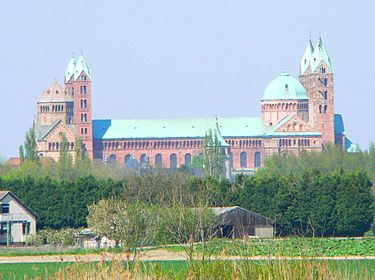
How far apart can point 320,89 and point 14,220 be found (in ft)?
374

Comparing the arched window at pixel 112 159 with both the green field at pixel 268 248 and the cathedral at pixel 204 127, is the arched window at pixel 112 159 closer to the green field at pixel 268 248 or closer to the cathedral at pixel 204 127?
the cathedral at pixel 204 127

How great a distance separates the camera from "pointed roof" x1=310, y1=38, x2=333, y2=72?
171000mm

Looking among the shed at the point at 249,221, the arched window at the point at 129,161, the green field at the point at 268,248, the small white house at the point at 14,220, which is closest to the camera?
the green field at the point at 268,248

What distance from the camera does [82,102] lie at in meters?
171

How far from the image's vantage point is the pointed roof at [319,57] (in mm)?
171000

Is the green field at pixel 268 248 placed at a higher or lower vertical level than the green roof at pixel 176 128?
→ lower

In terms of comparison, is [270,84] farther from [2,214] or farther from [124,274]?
[124,274]

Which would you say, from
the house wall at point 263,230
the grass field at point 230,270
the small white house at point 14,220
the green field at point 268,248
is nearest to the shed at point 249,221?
the house wall at point 263,230

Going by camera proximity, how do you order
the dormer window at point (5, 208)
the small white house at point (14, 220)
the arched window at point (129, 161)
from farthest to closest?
1. the arched window at point (129, 161)
2. the dormer window at point (5, 208)
3. the small white house at point (14, 220)

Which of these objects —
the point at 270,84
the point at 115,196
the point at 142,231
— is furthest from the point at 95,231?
the point at 270,84

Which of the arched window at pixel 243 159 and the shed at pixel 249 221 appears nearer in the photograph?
the shed at pixel 249 221

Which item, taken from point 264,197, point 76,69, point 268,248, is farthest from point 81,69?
point 268,248

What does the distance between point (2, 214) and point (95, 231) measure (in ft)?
21.4

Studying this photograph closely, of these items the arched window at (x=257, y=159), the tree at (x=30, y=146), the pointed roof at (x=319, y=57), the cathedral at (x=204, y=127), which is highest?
the pointed roof at (x=319, y=57)
